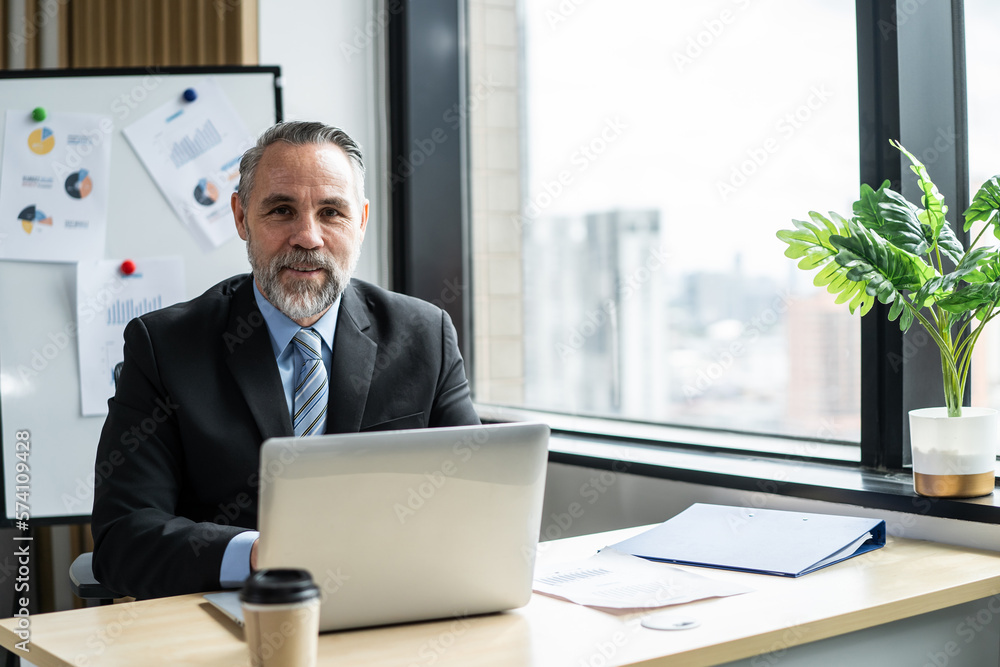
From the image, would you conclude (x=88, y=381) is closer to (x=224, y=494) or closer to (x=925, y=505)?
(x=224, y=494)

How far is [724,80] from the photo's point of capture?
7.74ft

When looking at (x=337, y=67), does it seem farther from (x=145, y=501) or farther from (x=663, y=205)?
(x=145, y=501)

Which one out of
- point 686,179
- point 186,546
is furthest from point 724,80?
point 186,546

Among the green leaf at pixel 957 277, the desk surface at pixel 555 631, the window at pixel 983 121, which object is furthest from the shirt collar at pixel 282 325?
the window at pixel 983 121

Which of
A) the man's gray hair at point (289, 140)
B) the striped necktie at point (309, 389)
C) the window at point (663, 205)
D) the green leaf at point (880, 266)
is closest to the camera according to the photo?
the green leaf at point (880, 266)

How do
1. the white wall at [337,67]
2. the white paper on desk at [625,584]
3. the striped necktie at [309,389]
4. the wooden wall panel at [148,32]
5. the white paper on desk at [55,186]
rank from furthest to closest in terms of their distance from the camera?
the white wall at [337,67], the wooden wall panel at [148,32], the white paper on desk at [55,186], the striped necktie at [309,389], the white paper on desk at [625,584]

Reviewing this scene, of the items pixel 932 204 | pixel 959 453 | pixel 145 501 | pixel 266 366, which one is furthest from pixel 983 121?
pixel 145 501

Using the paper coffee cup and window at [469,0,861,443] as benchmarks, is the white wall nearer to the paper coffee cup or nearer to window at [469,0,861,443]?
window at [469,0,861,443]

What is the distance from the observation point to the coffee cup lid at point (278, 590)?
90 cm

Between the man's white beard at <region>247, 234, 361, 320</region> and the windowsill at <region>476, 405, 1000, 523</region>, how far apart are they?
0.85 metres

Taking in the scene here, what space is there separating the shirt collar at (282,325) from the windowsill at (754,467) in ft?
2.63

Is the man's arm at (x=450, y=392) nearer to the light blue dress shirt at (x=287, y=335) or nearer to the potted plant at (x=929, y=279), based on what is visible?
the light blue dress shirt at (x=287, y=335)

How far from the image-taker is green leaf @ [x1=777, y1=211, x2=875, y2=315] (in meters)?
1.57

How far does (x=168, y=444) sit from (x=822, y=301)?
1.44 m
